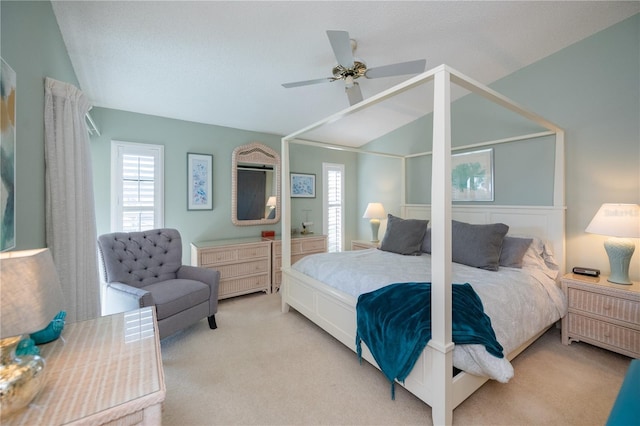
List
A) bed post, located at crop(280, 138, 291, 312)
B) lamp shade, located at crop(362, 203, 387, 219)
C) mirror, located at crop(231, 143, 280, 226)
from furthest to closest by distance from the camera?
1. lamp shade, located at crop(362, 203, 387, 219)
2. mirror, located at crop(231, 143, 280, 226)
3. bed post, located at crop(280, 138, 291, 312)

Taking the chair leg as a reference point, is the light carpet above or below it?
below

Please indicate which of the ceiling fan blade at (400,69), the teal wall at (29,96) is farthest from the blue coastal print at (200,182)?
the ceiling fan blade at (400,69)

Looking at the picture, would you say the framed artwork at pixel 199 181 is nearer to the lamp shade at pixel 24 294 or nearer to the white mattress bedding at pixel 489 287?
the white mattress bedding at pixel 489 287

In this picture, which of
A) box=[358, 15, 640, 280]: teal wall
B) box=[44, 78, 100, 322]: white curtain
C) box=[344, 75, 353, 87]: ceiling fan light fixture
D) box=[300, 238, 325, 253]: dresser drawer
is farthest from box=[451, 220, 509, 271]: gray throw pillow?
box=[44, 78, 100, 322]: white curtain

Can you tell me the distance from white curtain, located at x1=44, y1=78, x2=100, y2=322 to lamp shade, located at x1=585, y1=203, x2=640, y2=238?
401 centimetres

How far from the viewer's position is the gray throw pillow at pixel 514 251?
258cm

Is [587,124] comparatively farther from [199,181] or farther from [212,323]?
[199,181]

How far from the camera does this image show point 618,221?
7.24 ft

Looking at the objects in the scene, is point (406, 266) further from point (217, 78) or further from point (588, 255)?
point (217, 78)

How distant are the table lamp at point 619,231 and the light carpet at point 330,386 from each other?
2.41ft

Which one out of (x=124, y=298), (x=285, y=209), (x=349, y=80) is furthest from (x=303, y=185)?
(x=124, y=298)

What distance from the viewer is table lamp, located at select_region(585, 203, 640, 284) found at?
216 cm

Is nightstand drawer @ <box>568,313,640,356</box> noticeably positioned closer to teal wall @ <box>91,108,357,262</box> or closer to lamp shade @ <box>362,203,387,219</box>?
lamp shade @ <box>362,203,387,219</box>

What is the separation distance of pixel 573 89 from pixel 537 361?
8.67 feet
